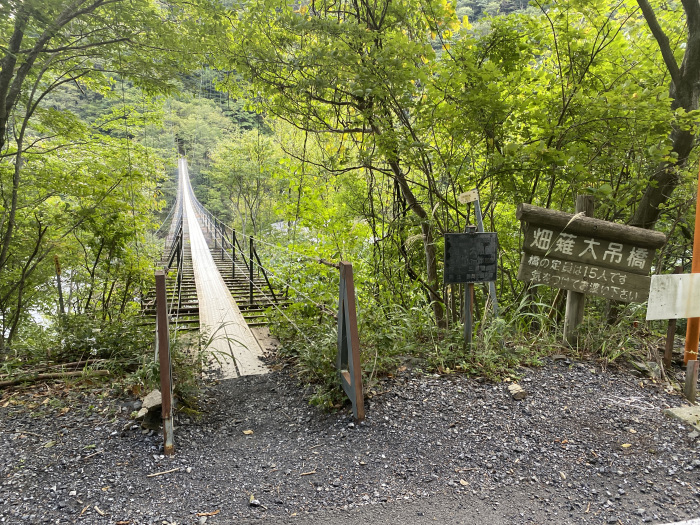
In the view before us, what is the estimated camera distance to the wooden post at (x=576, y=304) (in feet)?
10.2

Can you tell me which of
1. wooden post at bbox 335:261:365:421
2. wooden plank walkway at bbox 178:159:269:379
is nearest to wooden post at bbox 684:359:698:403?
wooden post at bbox 335:261:365:421

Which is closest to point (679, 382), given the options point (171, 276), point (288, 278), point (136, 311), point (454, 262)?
point (454, 262)

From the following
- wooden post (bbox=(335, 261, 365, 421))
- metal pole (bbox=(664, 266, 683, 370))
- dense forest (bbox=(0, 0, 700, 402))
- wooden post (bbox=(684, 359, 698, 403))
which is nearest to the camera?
wooden post (bbox=(335, 261, 365, 421))

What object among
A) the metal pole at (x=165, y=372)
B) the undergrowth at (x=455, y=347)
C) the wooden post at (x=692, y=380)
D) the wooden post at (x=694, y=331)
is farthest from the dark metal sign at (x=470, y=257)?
the metal pole at (x=165, y=372)

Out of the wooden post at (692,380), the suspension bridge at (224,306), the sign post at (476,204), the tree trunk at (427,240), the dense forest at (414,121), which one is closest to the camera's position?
the wooden post at (692,380)

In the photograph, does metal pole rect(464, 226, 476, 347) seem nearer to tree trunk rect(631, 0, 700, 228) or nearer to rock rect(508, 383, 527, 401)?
rock rect(508, 383, 527, 401)

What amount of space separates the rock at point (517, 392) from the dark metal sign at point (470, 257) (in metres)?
0.74

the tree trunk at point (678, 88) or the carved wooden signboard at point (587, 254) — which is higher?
the tree trunk at point (678, 88)

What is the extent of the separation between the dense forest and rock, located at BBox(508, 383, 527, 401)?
9.7 inches

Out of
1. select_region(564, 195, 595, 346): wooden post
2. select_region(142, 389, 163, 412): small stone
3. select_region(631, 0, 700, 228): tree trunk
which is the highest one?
select_region(631, 0, 700, 228): tree trunk

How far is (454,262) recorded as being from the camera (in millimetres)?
2799

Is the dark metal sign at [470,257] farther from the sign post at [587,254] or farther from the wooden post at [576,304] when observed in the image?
the wooden post at [576,304]

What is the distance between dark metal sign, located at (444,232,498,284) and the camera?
279 cm

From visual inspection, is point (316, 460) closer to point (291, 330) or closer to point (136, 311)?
point (291, 330)
